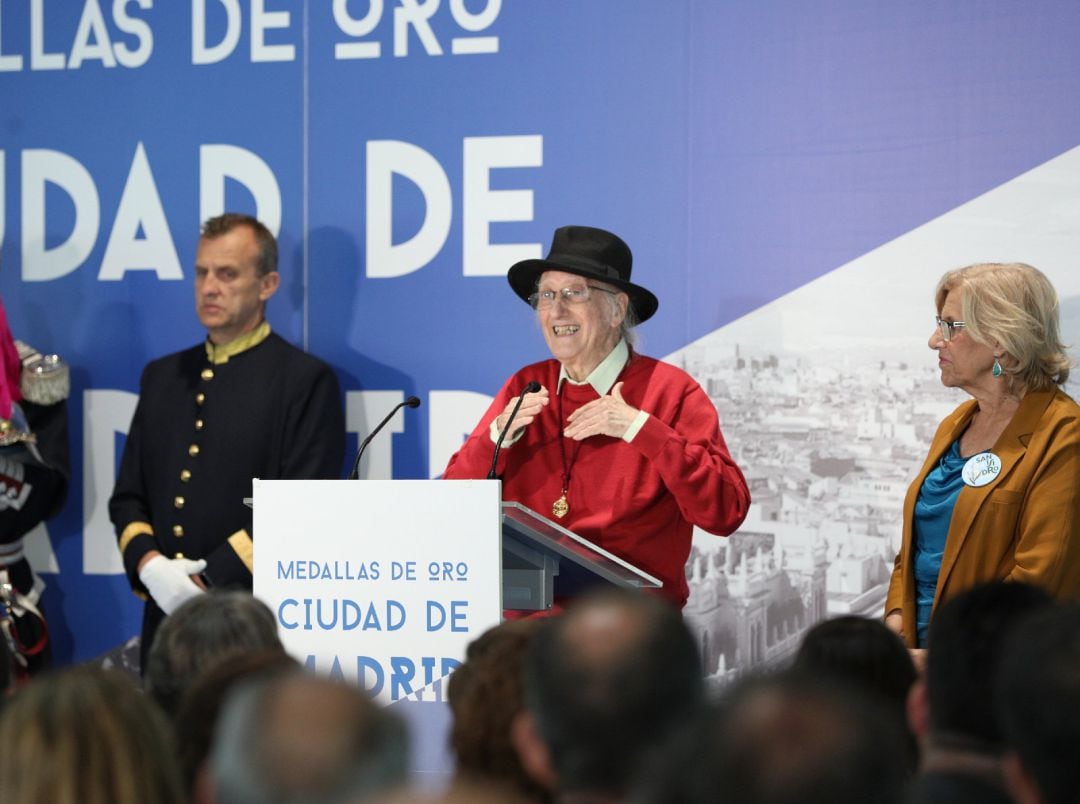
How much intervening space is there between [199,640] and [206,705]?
44cm

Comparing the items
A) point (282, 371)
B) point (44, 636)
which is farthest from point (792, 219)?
point (44, 636)

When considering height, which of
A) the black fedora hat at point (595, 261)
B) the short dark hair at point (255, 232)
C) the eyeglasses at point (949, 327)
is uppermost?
the short dark hair at point (255, 232)

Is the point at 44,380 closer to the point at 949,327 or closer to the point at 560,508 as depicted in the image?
the point at 560,508

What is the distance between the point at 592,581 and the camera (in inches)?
139

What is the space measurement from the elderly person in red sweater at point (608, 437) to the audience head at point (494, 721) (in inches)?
69.7

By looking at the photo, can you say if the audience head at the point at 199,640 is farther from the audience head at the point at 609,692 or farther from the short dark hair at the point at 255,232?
Answer: the short dark hair at the point at 255,232

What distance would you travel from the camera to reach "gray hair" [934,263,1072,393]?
3578 millimetres

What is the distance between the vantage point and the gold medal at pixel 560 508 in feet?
12.8

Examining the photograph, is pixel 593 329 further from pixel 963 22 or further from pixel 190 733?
pixel 190 733

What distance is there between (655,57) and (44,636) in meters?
2.97

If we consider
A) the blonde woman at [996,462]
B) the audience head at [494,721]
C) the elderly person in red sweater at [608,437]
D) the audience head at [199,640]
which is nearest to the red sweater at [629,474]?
the elderly person in red sweater at [608,437]

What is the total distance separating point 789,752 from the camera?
3.41ft

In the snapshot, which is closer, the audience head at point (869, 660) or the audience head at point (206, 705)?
the audience head at point (206, 705)

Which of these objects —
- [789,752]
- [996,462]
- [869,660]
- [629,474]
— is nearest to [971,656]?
[869,660]
